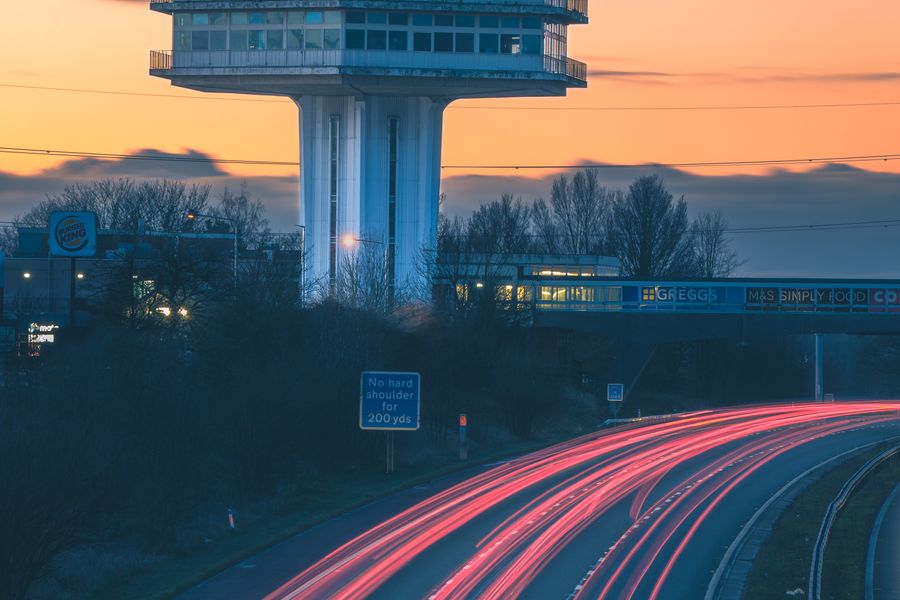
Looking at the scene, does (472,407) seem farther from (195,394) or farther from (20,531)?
(20,531)

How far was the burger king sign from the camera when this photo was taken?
47906mm

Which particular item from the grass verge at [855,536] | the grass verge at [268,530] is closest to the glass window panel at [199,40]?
the grass verge at [268,530]

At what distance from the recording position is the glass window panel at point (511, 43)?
78250 millimetres

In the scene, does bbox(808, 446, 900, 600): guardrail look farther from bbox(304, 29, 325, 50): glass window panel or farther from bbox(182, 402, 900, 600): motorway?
bbox(304, 29, 325, 50): glass window panel

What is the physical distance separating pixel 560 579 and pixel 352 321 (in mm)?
28705

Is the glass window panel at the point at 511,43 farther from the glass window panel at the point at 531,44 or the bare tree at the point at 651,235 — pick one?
the bare tree at the point at 651,235

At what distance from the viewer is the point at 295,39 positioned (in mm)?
77500

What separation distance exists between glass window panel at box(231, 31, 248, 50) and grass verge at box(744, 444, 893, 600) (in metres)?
45.3

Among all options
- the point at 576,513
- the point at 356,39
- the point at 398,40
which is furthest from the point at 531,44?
the point at 576,513

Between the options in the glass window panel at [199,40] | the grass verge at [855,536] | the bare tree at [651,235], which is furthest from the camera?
the bare tree at [651,235]

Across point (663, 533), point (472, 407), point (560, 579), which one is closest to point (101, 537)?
A: point (560, 579)

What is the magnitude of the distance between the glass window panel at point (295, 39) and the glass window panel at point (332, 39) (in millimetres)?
→ 1685

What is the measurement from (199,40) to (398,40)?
13007 millimetres

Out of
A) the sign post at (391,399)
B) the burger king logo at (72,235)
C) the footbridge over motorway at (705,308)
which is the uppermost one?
the burger king logo at (72,235)
